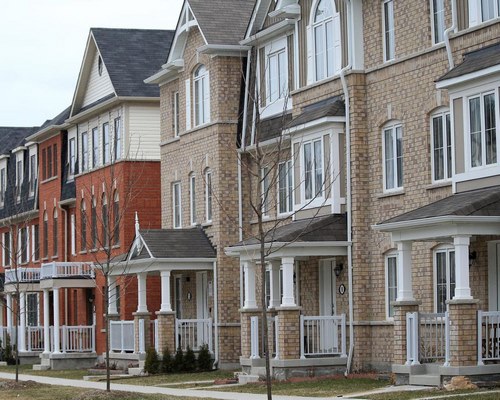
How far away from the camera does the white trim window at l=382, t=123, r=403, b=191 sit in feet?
106

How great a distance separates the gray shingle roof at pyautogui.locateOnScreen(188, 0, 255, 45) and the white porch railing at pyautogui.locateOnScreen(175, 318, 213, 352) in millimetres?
8748

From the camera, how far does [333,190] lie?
3406cm

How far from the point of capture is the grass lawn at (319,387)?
29069mm

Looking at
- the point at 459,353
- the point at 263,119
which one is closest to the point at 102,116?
the point at 263,119

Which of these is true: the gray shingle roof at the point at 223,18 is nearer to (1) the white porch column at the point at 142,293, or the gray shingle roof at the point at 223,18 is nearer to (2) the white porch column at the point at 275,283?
(1) the white porch column at the point at 142,293

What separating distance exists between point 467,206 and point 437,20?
5.69m

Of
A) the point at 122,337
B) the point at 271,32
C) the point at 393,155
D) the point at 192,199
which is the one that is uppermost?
the point at 271,32

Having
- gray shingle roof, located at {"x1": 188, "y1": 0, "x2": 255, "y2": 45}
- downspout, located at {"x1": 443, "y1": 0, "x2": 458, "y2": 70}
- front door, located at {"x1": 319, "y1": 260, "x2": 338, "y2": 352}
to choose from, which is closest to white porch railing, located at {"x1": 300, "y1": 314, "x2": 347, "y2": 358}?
front door, located at {"x1": 319, "y1": 260, "x2": 338, "y2": 352}

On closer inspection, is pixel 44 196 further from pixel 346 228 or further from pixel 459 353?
pixel 459 353

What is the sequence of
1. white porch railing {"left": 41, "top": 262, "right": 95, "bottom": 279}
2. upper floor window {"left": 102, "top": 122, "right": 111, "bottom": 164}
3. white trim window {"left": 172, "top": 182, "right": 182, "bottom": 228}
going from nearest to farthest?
white trim window {"left": 172, "top": 182, "right": 182, "bottom": 228}
upper floor window {"left": 102, "top": 122, "right": 111, "bottom": 164}
white porch railing {"left": 41, "top": 262, "right": 95, "bottom": 279}

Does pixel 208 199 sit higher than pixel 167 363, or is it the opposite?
pixel 208 199

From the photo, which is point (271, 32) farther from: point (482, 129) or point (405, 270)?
point (482, 129)

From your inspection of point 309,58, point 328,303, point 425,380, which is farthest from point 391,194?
point 425,380

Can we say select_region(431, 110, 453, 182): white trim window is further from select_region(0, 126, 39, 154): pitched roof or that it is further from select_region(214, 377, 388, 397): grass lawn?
select_region(0, 126, 39, 154): pitched roof
